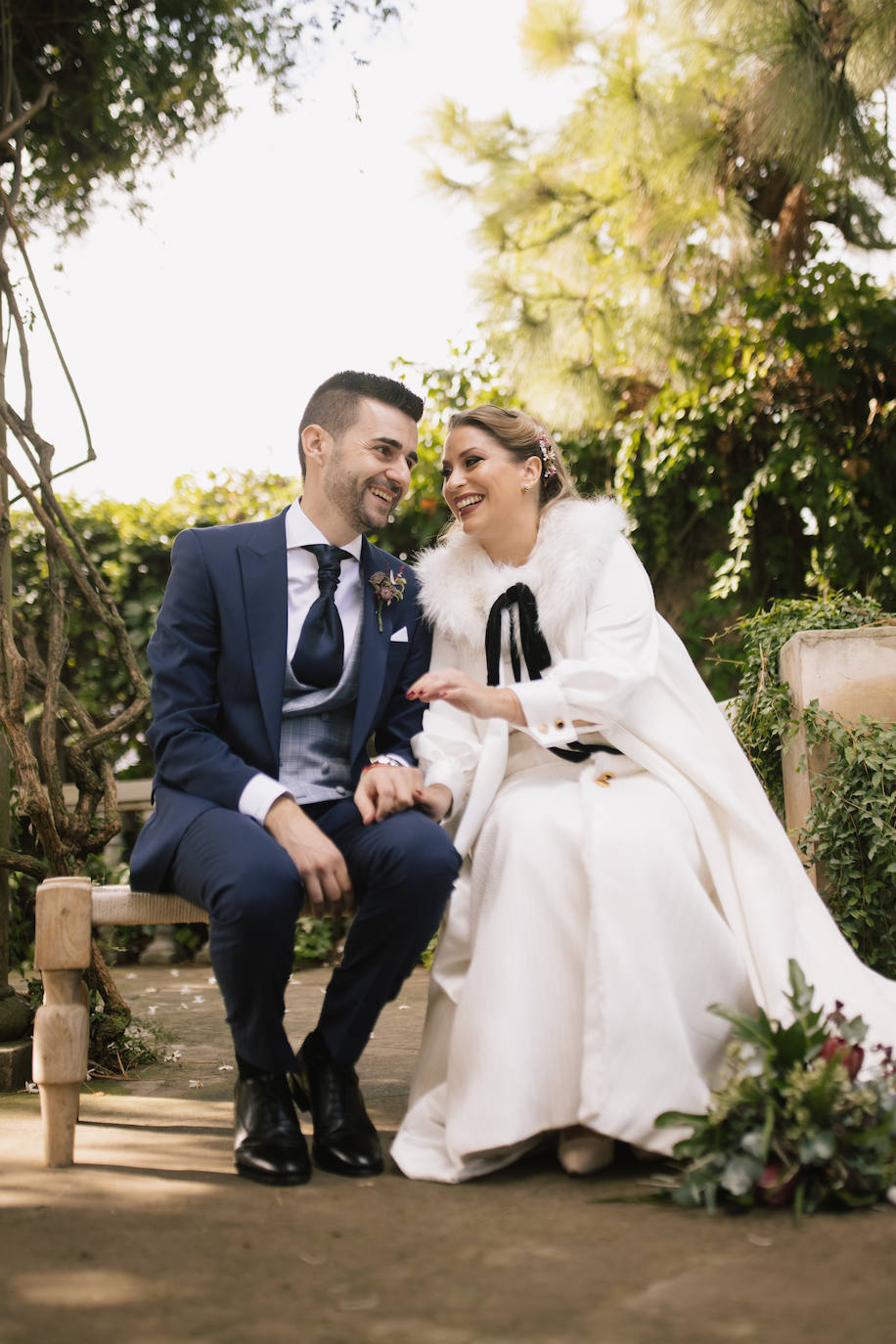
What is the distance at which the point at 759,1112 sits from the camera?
190cm

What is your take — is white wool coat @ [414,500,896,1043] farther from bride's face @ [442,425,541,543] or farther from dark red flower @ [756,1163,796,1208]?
dark red flower @ [756,1163,796,1208]

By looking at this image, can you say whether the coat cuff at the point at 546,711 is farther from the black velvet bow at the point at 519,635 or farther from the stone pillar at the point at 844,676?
the stone pillar at the point at 844,676

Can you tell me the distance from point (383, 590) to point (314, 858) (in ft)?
2.43

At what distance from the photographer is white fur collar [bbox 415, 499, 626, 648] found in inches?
102

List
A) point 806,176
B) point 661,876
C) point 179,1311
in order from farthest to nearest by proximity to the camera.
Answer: point 806,176 < point 661,876 < point 179,1311

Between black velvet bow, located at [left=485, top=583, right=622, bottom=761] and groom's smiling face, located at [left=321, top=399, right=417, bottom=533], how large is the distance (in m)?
0.36

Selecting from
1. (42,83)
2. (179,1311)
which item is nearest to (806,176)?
Answer: (42,83)

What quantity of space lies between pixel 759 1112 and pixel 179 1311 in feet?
3.21

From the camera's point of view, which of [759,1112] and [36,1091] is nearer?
[759,1112]

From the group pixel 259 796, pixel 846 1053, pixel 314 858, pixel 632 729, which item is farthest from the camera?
pixel 632 729

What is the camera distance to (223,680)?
99.3 inches

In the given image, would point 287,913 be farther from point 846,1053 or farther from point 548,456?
point 548,456

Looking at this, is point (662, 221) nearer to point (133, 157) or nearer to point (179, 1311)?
point (133, 157)

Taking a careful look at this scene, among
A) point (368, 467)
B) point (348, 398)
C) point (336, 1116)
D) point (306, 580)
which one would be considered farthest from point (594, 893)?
point (348, 398)
